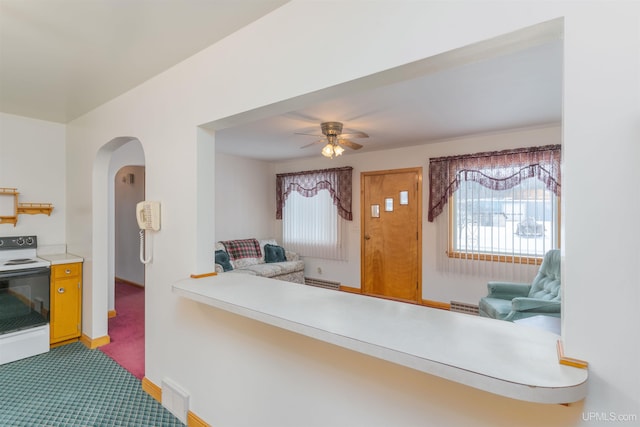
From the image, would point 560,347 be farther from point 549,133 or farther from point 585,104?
point 549,133

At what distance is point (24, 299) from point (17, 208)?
0.99 metres

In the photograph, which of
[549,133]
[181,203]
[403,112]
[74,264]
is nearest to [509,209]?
[549,133]

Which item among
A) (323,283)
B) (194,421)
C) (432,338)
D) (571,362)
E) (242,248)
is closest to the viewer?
(571,362)

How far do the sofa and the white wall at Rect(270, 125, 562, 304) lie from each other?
429mm

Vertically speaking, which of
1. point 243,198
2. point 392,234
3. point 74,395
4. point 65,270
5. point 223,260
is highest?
point 243,198

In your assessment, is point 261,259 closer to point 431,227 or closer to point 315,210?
point 315,210

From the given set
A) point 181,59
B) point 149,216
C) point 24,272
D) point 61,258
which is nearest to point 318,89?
point 181,59

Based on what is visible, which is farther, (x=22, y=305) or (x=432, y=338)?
(x=22, y=305)

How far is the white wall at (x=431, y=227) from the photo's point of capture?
375 centimetres

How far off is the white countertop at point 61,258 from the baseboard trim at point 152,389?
1611 mm

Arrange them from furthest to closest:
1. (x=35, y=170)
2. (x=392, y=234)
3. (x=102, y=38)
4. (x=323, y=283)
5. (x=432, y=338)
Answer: (x=323, y=283), (x=392, y=234), (x=35, y=170), (x=102, y=38), (x=432, y=338)

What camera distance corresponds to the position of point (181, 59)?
200cm

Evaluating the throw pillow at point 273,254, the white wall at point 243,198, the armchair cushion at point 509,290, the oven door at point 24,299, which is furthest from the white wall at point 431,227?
the oven door at point 24,299

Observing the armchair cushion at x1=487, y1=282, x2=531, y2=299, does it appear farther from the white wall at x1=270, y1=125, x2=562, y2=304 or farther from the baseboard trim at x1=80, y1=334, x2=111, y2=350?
the baseboard trim at x1=80, y1=334, x2=111, y2=350
